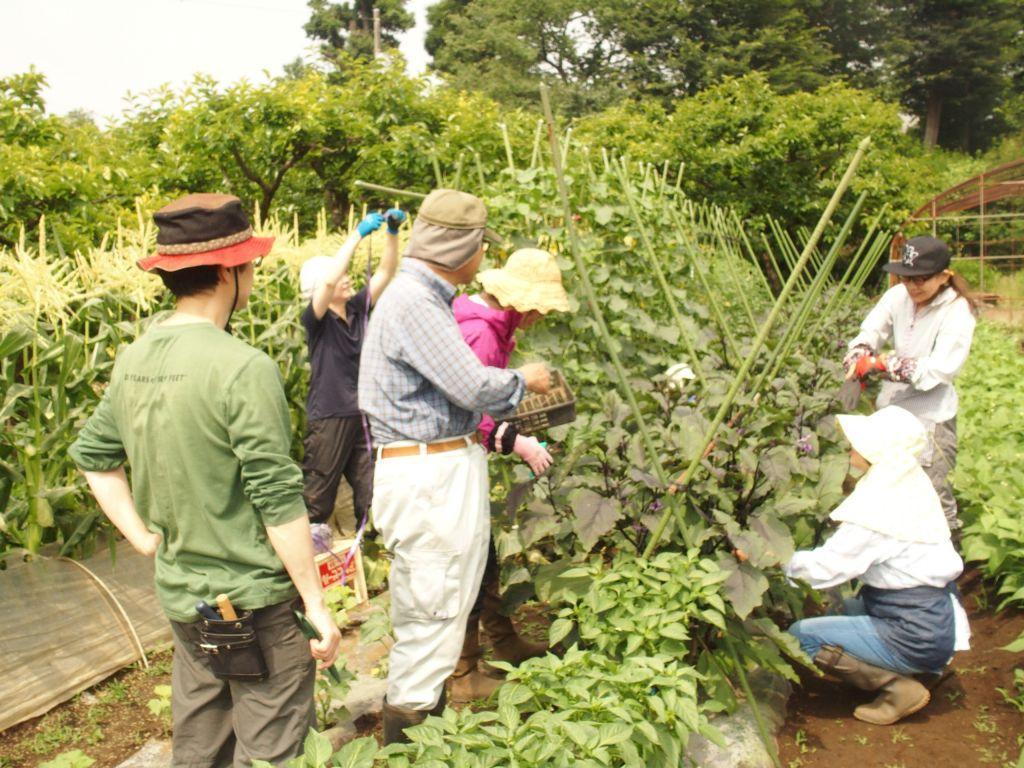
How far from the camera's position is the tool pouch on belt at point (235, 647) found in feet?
6.49

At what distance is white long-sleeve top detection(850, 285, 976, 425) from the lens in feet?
12.7

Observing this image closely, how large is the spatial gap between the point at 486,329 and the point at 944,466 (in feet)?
7.46

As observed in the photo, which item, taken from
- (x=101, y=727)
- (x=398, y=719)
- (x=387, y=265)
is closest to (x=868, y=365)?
(x=387, y=265)

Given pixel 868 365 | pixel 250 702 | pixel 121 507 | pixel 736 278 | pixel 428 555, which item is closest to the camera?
pixel 250 702

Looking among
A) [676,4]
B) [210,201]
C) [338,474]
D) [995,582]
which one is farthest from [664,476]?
[676,4]

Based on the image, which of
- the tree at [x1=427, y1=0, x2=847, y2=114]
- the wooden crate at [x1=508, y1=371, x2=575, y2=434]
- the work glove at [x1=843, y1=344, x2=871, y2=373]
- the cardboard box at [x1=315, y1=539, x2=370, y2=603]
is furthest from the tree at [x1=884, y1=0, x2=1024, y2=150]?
the wooden crate at [x1=508, y1=371, x2=575, y2=434]

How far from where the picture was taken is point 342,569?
148 inches

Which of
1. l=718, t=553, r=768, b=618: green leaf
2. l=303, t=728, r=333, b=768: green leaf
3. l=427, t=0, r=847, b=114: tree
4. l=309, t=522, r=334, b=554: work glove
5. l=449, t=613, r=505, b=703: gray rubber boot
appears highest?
l=427, t=0, r=847, b=114: tree

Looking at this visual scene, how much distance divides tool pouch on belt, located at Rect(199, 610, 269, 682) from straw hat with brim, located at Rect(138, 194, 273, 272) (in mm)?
764

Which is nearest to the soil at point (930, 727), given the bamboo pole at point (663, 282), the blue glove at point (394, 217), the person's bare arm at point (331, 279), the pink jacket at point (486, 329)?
the bamboo pole at point (663, 282)

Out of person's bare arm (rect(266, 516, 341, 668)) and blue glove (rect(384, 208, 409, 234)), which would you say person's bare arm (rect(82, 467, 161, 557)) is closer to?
person's bare arm (rect(266, 516, 341, 668))

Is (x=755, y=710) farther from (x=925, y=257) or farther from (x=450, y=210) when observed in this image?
(x=925, y=257)

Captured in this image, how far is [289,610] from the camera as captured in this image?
2.08 m

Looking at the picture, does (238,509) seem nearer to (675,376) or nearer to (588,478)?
(588,478)
